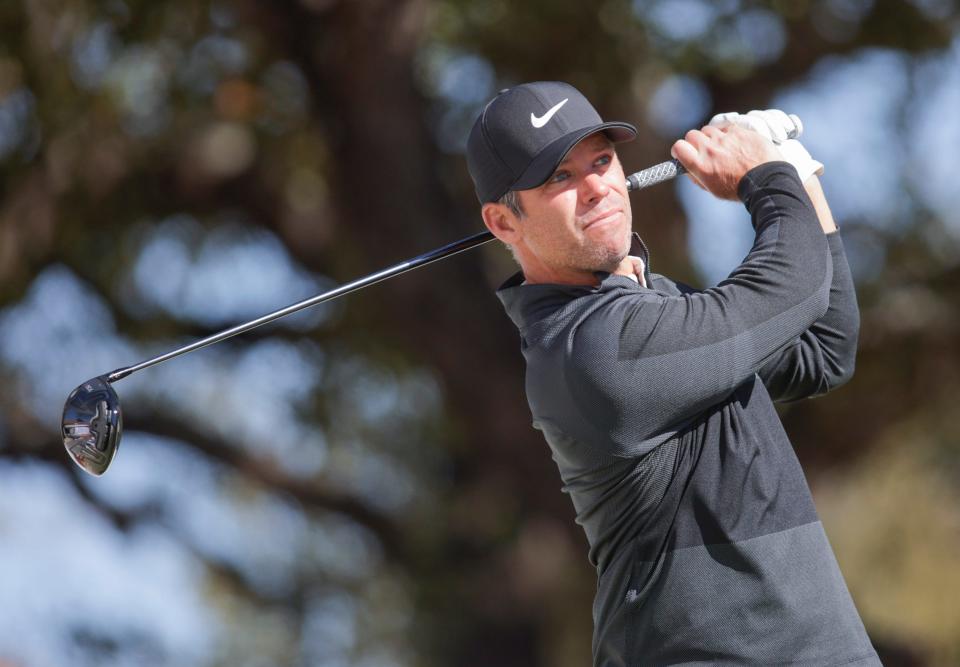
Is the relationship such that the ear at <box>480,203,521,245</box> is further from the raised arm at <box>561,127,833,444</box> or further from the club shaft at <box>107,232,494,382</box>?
the raised arm at <box>561,127,833,444</box>

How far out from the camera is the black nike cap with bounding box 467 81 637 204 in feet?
7.14

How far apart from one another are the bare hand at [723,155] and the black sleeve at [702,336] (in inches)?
5.2

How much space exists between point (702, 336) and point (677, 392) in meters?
0.09

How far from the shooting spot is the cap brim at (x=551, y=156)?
84.7 inches

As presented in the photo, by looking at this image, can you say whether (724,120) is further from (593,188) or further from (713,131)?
(593,188)

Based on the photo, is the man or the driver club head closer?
the man

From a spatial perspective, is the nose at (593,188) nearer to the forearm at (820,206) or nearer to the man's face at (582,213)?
the man's face at (582,213)

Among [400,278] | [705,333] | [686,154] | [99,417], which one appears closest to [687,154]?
[686,154]

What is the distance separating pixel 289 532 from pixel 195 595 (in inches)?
39.9

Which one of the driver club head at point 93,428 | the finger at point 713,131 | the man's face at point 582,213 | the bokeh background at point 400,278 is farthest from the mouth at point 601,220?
the bokeh background at point 400,278

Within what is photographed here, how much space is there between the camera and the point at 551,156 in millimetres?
2162

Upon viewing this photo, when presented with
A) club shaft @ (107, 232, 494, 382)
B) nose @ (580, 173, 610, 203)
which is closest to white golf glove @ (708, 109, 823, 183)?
nose @ (580, 173, 610, 203)

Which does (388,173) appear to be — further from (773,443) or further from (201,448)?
(773,443)

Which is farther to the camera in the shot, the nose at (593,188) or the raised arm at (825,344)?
the raised arm at (825,344)
